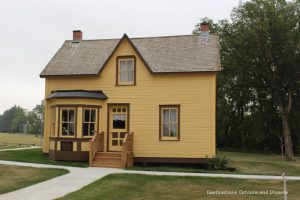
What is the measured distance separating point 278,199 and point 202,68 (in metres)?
10.6

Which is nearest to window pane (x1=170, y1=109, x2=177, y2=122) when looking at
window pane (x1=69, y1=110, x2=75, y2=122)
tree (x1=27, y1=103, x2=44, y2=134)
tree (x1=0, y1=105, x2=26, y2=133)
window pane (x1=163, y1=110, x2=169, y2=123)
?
window pane (x1=163, y1=110, x2=169, y2=123)

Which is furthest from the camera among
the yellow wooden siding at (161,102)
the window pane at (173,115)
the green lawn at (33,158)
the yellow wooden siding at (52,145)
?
the yellow wooden siding at (52,145)

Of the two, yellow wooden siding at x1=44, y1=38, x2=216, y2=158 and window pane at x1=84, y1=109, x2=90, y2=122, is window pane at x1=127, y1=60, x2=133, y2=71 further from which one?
window pane at x1=84, y1=109, x2=90, y2=122

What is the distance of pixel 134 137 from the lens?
914 inches

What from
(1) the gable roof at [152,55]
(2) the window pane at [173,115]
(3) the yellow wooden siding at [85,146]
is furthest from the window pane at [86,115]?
(2) the window pane at [173,115]

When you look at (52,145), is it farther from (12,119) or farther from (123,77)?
(12,119)

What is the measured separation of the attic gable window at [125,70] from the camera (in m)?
23.8

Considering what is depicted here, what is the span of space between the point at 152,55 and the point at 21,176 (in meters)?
11.0

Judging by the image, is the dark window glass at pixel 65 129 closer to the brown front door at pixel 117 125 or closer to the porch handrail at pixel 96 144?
the porch handrail at pixel 96 144

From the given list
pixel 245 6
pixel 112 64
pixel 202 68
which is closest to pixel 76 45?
pixel 112 64

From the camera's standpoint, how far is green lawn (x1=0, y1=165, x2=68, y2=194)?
14.9m

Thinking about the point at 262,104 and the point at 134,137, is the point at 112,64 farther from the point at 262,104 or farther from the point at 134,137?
the point at 262,104

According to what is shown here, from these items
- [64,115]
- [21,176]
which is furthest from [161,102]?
[21,176]

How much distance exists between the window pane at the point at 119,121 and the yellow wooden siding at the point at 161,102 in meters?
0.58
